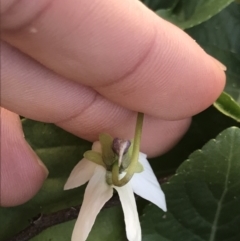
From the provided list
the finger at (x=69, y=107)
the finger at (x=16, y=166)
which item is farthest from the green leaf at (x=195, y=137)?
the finger at (x=16, y=166)

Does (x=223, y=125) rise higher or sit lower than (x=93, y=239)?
higher

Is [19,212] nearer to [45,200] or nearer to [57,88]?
[45,200]

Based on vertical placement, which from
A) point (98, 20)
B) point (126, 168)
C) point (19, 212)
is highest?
point (98, 20)

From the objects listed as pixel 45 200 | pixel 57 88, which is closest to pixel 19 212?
pixel 45 200

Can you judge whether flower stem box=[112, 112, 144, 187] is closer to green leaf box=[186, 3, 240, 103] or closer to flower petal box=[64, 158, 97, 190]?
flower petal box=[64, 158, 97, 190]

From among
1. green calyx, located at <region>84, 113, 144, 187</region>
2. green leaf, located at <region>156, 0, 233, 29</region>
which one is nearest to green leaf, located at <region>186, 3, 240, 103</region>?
green leaf, located at <region>156, 0, 233, 29</region>

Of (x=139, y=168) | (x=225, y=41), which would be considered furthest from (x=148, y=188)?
(x=225, y=41)
